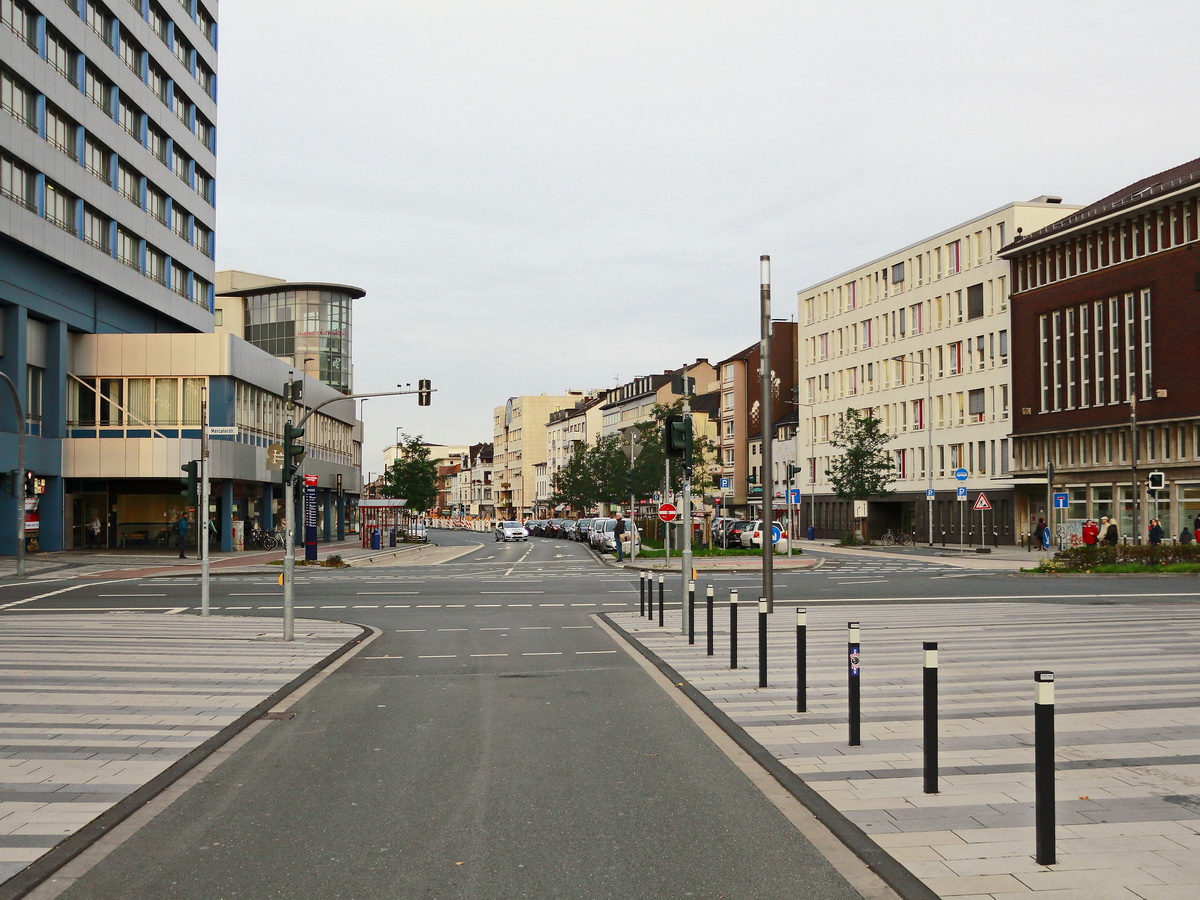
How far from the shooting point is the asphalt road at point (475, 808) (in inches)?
224

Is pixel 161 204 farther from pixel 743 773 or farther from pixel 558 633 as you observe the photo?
pixel 743 773

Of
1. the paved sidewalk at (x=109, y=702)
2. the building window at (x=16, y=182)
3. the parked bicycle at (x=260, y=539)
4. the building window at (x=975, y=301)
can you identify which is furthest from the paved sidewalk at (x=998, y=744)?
the building window at (x=975, y=301)

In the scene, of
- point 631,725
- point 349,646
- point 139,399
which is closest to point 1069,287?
point 139,399

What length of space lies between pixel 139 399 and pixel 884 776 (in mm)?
50257

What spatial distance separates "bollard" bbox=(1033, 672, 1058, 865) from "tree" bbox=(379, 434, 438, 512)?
81680mm

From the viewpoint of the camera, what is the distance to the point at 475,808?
713cm

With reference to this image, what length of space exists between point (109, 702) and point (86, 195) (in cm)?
4520

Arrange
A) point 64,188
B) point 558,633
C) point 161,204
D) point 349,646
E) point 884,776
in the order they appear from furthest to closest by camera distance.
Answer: point 161,204, point 64,188, point 558,633, point 349,646, point 884,776

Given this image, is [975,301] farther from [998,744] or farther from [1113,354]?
[998,744]

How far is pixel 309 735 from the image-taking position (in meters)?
9.88

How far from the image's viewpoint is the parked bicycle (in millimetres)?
59062

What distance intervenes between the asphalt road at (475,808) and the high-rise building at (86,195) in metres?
36.3

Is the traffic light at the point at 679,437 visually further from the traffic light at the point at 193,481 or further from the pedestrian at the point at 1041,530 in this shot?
the pedestrian at the point at 1041,530

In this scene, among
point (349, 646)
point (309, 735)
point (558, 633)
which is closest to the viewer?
point (309, 735)
